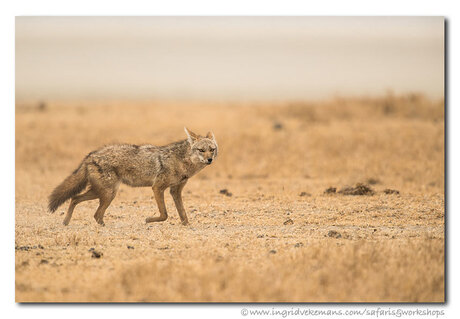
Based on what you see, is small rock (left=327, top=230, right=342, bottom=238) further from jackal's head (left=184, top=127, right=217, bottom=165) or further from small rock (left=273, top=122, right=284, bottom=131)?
small rock (left=273, top=122, right=284, bottom=131)

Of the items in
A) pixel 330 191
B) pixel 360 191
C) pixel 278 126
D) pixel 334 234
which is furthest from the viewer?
pixel 278 126

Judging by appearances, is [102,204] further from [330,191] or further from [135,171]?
[330,191]

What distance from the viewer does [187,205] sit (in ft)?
43.0

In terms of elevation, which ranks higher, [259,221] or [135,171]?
[135,171]

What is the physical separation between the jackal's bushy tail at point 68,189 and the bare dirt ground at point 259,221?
472 mm

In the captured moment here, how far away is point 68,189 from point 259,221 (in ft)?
11.0

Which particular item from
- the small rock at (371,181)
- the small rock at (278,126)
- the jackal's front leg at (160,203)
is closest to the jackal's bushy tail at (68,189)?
the jackal's front leg at (160,203)

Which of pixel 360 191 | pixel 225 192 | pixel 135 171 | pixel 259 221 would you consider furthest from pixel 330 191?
pixel 135 171

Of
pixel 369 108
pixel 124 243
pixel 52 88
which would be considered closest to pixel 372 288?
pixel 124 243

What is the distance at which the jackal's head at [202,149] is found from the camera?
34.9 feet

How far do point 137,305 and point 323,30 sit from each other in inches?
244

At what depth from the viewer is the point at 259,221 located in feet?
36.7

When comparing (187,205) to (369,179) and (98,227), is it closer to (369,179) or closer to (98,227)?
(98,227)

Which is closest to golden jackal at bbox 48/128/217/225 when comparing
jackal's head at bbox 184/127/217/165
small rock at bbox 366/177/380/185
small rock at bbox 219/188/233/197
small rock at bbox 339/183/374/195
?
jackal's head at bbox 184/127/217/165
